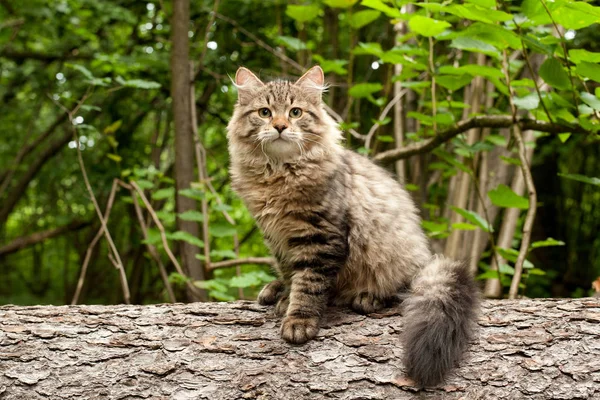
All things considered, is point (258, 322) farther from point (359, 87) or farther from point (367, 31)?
point (367, 31)

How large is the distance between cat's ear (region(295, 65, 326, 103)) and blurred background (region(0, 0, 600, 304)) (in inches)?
15.3

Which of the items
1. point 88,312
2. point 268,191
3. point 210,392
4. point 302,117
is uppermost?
point 302,117

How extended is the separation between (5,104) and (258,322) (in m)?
4.55

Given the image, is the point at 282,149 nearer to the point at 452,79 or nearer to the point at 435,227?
the point at 452,79

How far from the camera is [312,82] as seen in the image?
2.90 metres

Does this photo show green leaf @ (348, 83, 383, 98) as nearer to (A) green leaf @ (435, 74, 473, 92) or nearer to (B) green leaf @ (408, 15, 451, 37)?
(A) green leaf @ (435, 74, 473, 92)

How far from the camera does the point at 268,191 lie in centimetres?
273

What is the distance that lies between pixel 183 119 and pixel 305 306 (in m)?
2.20

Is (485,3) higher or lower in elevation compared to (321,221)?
higher

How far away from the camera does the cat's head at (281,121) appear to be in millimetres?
2734

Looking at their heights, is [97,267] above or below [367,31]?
below

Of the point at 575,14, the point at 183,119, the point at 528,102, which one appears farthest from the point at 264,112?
the point at 183,119

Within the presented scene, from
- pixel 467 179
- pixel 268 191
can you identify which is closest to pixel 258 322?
pixel 268 191

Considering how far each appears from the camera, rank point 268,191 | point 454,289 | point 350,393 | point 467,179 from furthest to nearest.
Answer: point 467,179 < point 268,191 < point 454,289 < point 350,393
